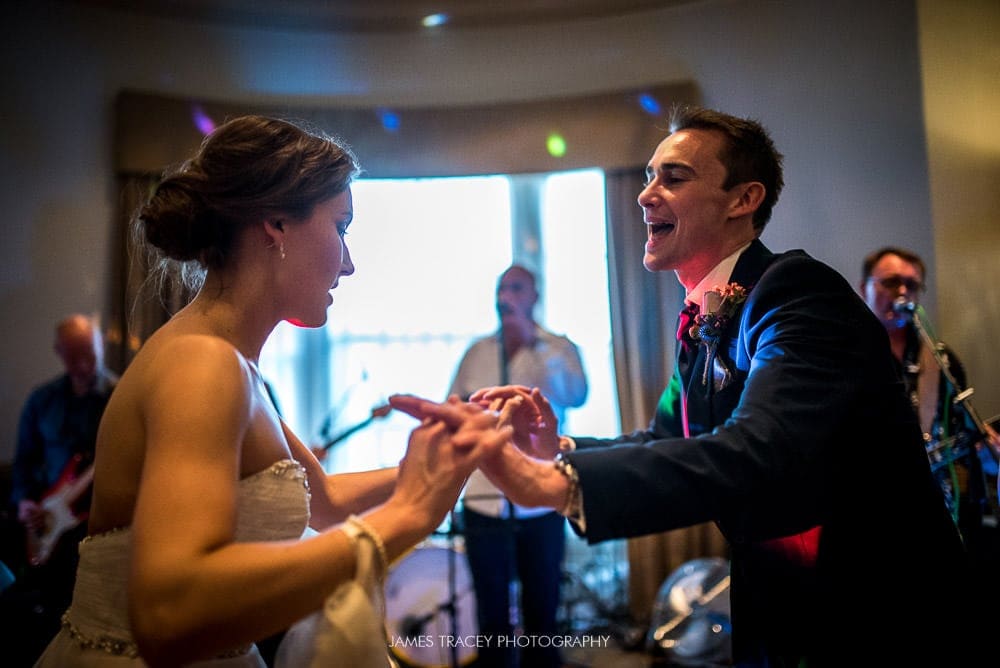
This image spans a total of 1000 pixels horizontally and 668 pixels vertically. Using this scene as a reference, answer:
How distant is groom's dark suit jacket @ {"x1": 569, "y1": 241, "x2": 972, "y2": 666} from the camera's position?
1.36 metres

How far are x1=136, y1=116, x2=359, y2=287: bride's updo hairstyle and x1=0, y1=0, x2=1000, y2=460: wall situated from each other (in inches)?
124

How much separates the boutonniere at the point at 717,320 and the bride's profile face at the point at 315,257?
2.86 feet

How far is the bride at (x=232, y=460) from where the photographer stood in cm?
116

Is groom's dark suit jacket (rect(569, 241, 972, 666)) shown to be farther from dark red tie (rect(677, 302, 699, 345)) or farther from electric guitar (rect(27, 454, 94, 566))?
electric guitar (rect(27, 454, 94, 566))

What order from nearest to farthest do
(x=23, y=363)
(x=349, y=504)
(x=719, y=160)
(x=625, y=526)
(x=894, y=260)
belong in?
(x=625, y=526)
(x=349, y=504)
(x=719, y=160)
(x=894, y=260)
(x=23, y=363)

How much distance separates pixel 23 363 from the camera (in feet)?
16.9

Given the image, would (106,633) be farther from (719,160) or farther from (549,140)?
(549,140)

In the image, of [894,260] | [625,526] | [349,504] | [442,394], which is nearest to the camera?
[625,526]

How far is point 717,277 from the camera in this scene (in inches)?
81.4

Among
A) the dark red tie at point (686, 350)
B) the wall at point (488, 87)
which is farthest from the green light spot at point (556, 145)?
the dark red tie at point (686, 350)

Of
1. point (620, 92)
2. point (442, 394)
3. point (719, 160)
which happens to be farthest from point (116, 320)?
point (719, 160)

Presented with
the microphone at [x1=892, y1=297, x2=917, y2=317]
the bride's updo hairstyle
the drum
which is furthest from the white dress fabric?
the drum

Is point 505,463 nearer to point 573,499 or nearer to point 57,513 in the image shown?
point 573,499

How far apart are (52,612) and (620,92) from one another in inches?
176
